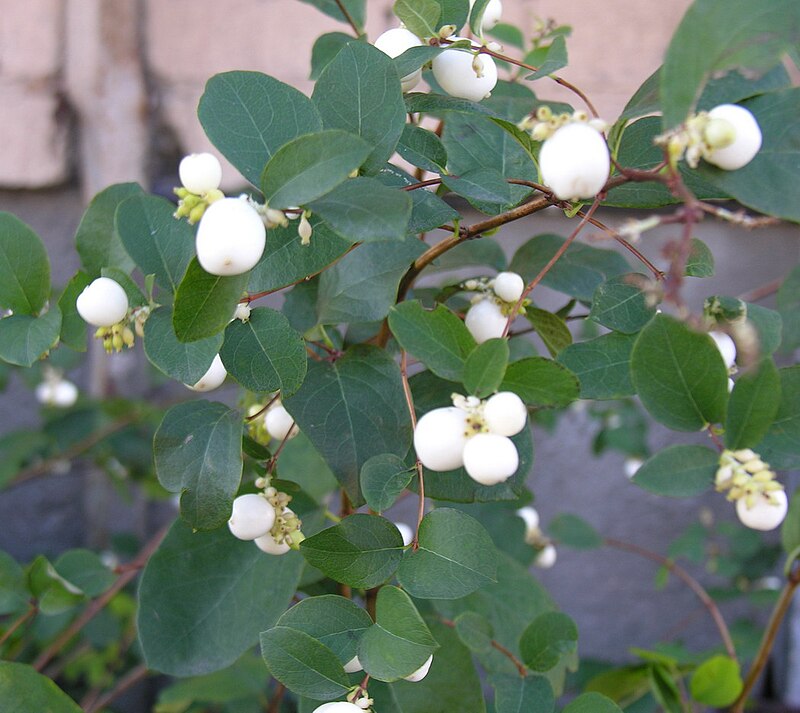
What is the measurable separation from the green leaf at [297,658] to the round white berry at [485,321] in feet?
0.58

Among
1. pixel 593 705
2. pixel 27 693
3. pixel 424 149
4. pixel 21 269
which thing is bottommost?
pixel 27 693

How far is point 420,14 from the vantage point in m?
0.40

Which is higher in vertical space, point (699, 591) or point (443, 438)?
point (443, 438)

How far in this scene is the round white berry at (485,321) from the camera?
430 millimetres

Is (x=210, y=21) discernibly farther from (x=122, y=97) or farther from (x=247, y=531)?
(x=247, y=531)

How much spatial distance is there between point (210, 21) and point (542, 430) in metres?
0.78

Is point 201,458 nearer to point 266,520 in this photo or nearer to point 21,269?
point 266,520

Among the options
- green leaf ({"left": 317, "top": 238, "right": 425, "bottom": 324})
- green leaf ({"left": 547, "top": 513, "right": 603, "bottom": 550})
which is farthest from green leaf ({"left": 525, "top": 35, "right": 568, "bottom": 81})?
green leaf ({"left": 547, "top": 513, "right": 603, "bottom": 550})

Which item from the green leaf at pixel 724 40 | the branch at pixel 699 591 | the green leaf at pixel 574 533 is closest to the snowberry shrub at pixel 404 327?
the green leaf at pixel 724 40

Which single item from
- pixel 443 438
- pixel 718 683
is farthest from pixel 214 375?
pixel 718 683

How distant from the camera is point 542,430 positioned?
4.11 ft

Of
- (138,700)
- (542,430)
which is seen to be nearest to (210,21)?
(542,430)

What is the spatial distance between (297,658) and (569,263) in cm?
32

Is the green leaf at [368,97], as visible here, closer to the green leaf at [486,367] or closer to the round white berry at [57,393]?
the green leaf at [486,367]
